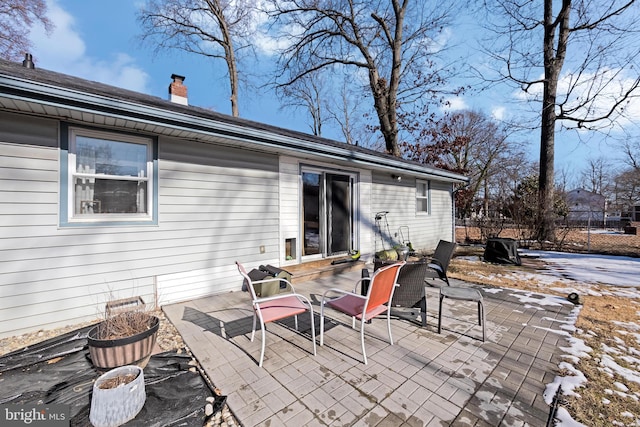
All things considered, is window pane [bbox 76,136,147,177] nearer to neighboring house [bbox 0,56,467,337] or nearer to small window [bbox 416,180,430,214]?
neighboring house [bbox 0,56,467,337]

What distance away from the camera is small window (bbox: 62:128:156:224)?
3.45 m

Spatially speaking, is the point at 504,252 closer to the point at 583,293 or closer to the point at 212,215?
the point at 583,293

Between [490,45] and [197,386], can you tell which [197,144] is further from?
[490,45]

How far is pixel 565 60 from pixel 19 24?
68.0 feet

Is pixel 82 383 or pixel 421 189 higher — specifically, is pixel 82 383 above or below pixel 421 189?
below

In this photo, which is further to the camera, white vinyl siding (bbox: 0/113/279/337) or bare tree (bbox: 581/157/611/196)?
bare tree (bbox: 581/157/611/196)

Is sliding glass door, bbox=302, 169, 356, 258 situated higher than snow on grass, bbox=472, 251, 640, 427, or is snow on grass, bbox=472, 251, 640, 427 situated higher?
sliding glass door, bbox=302, 169, 356, 258

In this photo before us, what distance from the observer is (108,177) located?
12.0ft

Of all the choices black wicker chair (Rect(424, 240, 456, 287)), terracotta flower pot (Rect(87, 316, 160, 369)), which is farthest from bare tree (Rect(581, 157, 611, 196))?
terracotta flower pot (Rect(87, 316, 160, 369))

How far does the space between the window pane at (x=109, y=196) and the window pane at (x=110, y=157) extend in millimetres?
138

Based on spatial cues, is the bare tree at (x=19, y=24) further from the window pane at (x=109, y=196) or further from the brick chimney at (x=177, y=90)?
the window pane at (x=109, y=196)

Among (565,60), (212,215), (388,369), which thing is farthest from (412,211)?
(565,60)

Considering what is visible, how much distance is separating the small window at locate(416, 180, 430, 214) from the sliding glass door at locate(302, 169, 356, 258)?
3394 millimetres

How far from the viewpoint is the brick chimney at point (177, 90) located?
6.33 metres
